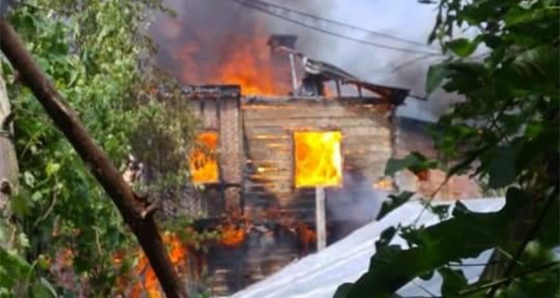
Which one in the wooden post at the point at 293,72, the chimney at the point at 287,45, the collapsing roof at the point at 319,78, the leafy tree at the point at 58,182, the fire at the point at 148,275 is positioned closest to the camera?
the leafy tree at the point at 58,182

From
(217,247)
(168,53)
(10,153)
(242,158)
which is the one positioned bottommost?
(10,153)

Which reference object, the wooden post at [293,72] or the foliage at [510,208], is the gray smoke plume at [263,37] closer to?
the wooden post at [293,72]

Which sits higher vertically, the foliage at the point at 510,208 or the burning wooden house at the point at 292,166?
the burning wooden house at the point at 292,166

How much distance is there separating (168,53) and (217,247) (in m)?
1.78

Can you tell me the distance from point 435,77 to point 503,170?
6.6 inches

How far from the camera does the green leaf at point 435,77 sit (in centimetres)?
72

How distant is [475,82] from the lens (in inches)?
28.2

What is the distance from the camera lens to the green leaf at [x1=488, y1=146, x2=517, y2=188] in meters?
0.57

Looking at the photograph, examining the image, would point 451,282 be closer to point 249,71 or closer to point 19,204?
point 19,204

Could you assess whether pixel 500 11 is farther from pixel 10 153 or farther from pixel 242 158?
pixel 242 158

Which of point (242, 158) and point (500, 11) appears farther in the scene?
point (242, 158)

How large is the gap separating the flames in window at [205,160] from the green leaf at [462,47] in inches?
244

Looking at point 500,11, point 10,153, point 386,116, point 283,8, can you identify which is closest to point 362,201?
point 386,116

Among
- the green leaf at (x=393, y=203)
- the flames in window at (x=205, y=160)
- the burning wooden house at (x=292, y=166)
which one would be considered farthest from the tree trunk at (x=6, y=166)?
the burning wooden house at (x=292, y=166)
